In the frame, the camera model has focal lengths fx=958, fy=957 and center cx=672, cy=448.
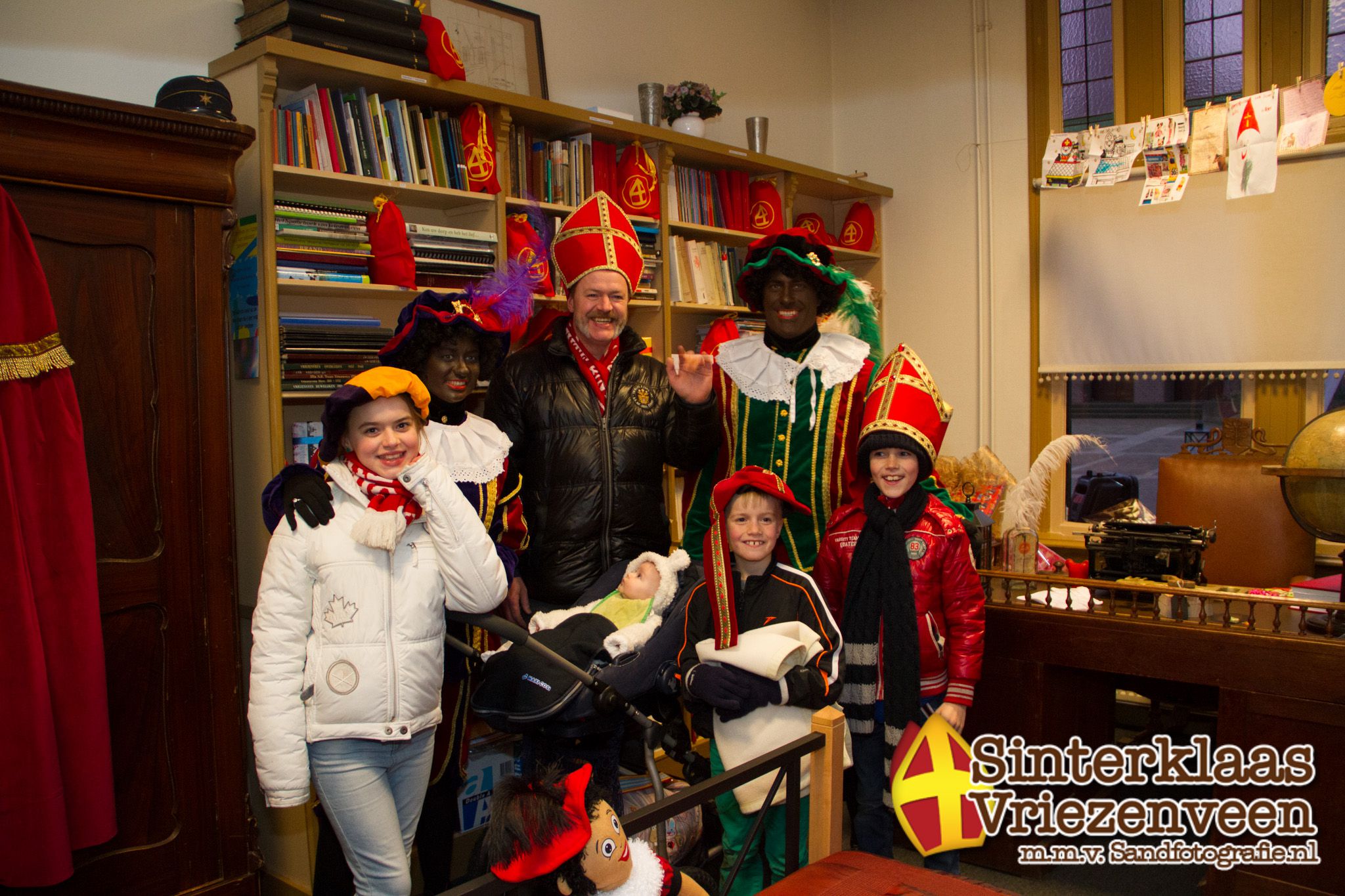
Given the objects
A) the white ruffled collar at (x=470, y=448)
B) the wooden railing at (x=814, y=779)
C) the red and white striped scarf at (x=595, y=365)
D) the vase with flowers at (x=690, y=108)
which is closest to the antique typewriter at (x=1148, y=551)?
the wooden railing at (x=814, y=779)

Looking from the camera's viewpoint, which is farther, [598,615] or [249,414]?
[249,414]

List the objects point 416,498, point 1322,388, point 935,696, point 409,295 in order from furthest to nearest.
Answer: point 1322,388, point 409,295, point 935,696, point 416,498

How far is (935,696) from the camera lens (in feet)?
7.60

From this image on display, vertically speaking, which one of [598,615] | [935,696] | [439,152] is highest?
[439,152]

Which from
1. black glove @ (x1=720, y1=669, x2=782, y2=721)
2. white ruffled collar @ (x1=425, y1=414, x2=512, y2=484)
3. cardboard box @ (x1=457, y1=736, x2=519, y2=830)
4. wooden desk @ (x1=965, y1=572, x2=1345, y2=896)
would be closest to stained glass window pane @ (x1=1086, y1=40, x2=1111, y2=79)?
wooden desk @ (x1=965, y1=572, x2=1345, y2=896)

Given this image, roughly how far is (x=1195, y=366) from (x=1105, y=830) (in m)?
2.50

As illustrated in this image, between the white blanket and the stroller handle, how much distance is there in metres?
0.22

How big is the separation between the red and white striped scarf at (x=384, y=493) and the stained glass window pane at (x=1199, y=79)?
4260 millimetres

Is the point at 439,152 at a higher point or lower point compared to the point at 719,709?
higher

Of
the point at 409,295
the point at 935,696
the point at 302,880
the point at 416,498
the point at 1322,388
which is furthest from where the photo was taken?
the point at 1322,388

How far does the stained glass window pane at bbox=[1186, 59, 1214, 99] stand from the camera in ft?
14.4

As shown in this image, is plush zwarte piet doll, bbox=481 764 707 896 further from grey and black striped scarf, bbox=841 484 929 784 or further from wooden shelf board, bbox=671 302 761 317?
wooden shelf board, bbox=671 302 761 317

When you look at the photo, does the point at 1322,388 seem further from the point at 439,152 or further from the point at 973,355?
the point at 439,152

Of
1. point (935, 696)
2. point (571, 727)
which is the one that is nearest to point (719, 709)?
point (571, 727)
